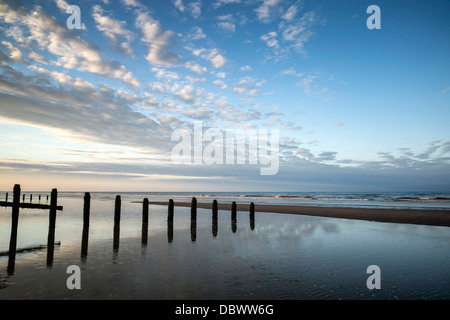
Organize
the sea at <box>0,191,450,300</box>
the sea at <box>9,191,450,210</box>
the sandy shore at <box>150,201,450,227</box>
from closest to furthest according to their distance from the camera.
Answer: the sea at <box>0,191,450,300</box>
the sandy shore at <box>150,201,450,227</box>
the sea at <box>9,191,450,210</box>

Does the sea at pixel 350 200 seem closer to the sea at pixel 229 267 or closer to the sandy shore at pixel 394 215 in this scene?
the sandy shore at pixel 394 215

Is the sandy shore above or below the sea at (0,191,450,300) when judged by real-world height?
below

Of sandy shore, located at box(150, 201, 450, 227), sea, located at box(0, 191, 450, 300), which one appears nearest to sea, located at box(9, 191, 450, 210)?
sandy shore, located at box(150, 201, 450, 227)

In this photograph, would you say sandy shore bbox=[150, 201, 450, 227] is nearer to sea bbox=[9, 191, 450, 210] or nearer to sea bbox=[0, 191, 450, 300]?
sea bbox=[9, 191, 450, 210]

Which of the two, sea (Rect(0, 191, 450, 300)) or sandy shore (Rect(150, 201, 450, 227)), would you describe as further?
sandy shore (Rect(150, 201, 450, 227))

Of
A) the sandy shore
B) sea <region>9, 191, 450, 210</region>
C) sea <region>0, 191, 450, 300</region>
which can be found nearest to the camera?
sea <region>0, 191, 450, 300</region>

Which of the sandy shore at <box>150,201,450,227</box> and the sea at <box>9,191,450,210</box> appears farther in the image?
the sea at <box>9,191,450,210</box>

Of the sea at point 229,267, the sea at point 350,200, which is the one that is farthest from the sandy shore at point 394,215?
the sea at point 229,267

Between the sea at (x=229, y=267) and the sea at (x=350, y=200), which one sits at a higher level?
the sea at (x=229, y=267)

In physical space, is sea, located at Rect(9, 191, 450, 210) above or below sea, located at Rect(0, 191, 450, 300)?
below
